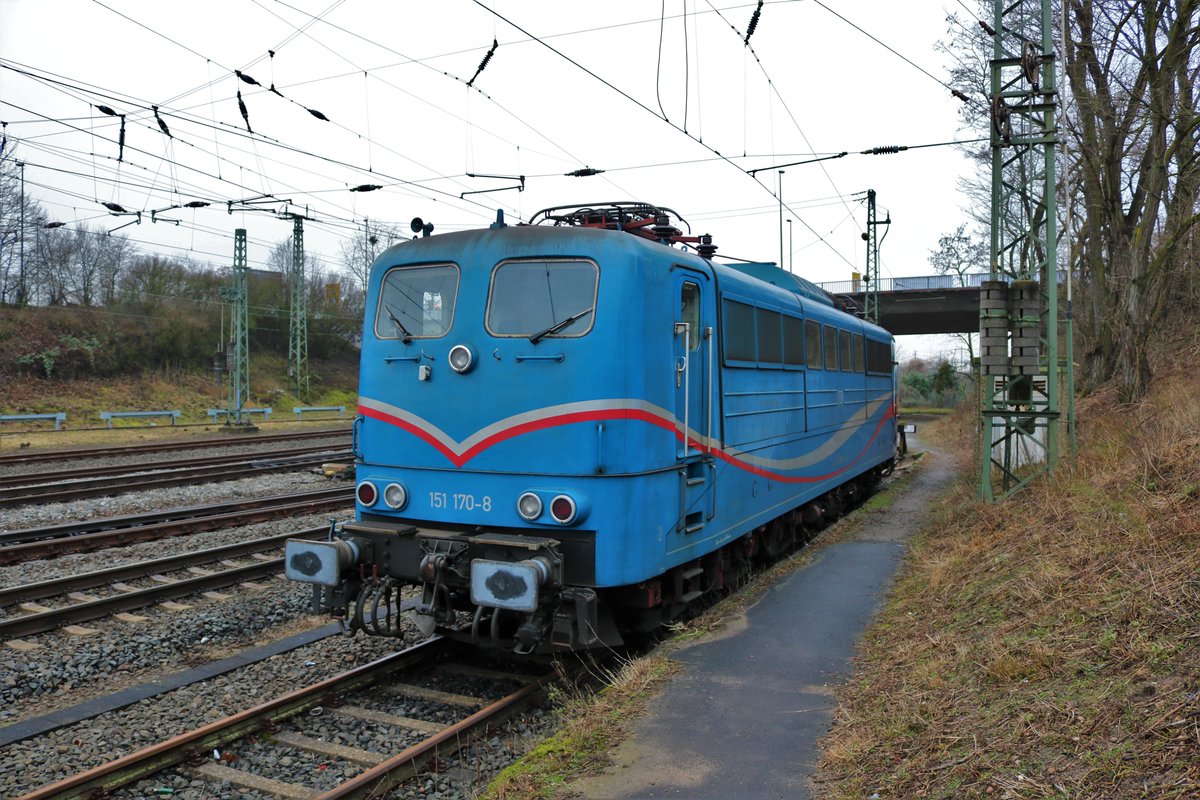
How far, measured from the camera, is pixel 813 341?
460 inches

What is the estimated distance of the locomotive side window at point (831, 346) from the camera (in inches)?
492

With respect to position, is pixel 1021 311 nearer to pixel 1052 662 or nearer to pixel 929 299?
pixel 1052 662

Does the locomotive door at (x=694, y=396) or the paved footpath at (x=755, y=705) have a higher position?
the locomotive door at (x=694, y=396)

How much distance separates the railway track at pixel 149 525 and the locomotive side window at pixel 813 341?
8.27 metres

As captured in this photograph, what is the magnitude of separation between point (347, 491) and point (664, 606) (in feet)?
35.8

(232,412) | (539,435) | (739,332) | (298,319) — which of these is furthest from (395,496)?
(298,319)

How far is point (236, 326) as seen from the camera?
3256 cm

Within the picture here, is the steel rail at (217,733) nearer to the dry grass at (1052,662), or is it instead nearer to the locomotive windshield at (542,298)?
the locomotive windshield at (542,298)

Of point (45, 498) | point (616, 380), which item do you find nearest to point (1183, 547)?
point (616, 380)

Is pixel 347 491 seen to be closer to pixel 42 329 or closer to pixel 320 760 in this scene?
pixel 320 760

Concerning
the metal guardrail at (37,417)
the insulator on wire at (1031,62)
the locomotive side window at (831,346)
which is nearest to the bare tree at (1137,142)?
the insulator on wire at (1031,62)

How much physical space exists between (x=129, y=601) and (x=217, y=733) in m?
3.98

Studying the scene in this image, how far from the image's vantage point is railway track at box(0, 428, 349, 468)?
21.5 metres

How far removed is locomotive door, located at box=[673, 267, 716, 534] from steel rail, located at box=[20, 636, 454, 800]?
2.54 meters
